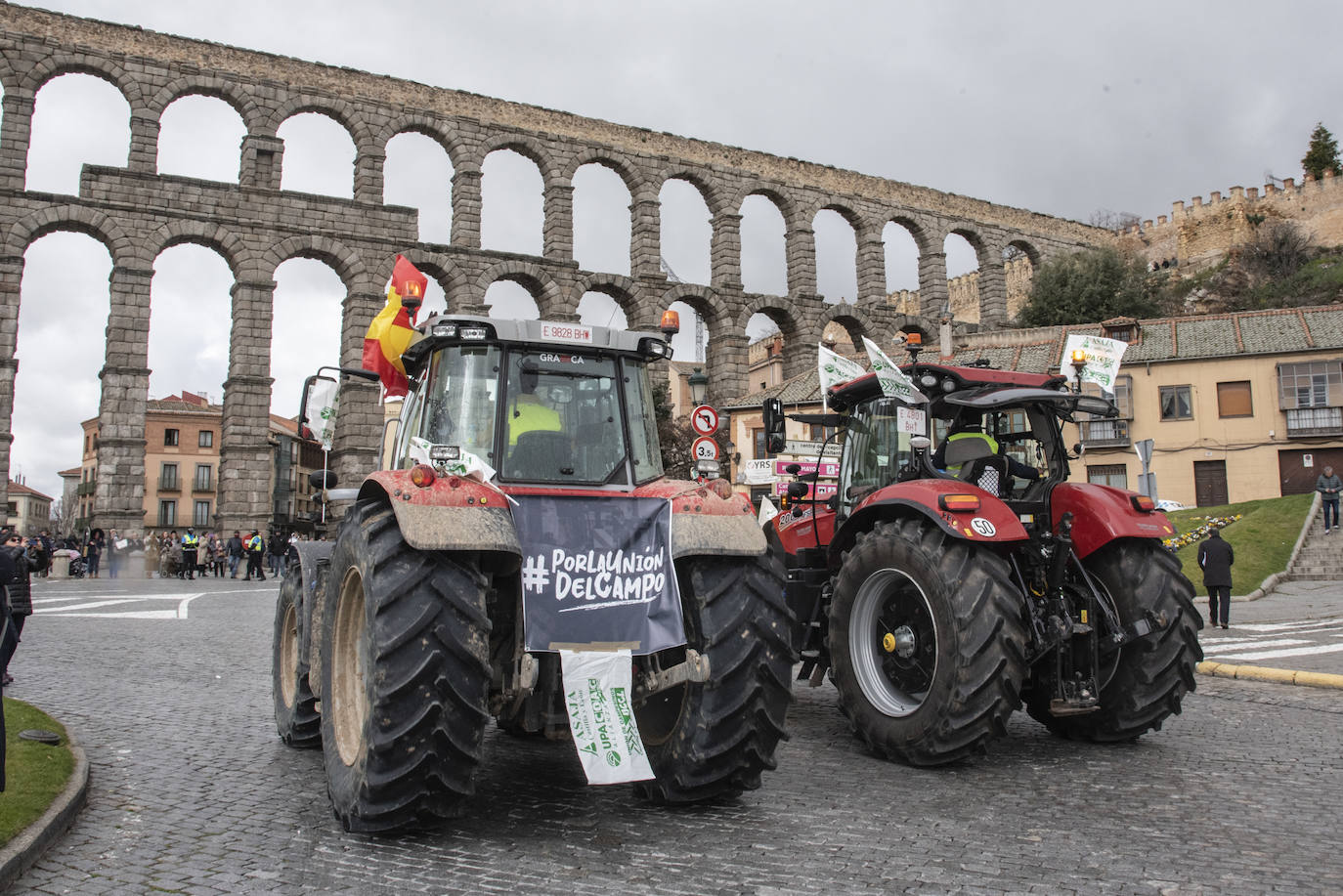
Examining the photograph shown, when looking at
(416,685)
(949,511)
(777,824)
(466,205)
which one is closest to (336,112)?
(466,205)

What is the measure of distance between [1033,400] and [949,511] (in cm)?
128

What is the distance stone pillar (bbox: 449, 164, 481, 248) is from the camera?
3638cm

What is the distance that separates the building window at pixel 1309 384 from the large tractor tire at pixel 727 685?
31.4 meters

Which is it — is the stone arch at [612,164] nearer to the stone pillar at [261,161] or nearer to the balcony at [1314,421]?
the stone pillar at [261,161]

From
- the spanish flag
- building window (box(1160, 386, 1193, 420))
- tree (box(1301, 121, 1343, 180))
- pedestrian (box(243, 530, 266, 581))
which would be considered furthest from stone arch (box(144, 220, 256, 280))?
tree (box(1301, 121, 1343, 180))

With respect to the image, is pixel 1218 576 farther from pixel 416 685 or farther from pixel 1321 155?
pixel 1321 155

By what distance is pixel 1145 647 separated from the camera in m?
5.51

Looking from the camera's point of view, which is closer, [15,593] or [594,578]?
[594,578]

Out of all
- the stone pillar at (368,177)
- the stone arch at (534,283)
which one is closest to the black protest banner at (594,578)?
the stone arch at (534,283)

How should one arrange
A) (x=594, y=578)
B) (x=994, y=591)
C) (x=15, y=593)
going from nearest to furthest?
(x=594, y=578), (x=994, y=591), (x=15, y=593)

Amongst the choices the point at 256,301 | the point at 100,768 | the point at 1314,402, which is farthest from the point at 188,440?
the point at 100,768

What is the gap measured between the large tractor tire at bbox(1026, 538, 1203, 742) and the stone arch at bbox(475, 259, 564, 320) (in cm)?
3179

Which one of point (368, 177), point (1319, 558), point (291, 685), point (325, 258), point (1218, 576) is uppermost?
point (368, 177)

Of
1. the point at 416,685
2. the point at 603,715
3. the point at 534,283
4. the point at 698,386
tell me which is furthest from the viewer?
the point at 534,283
